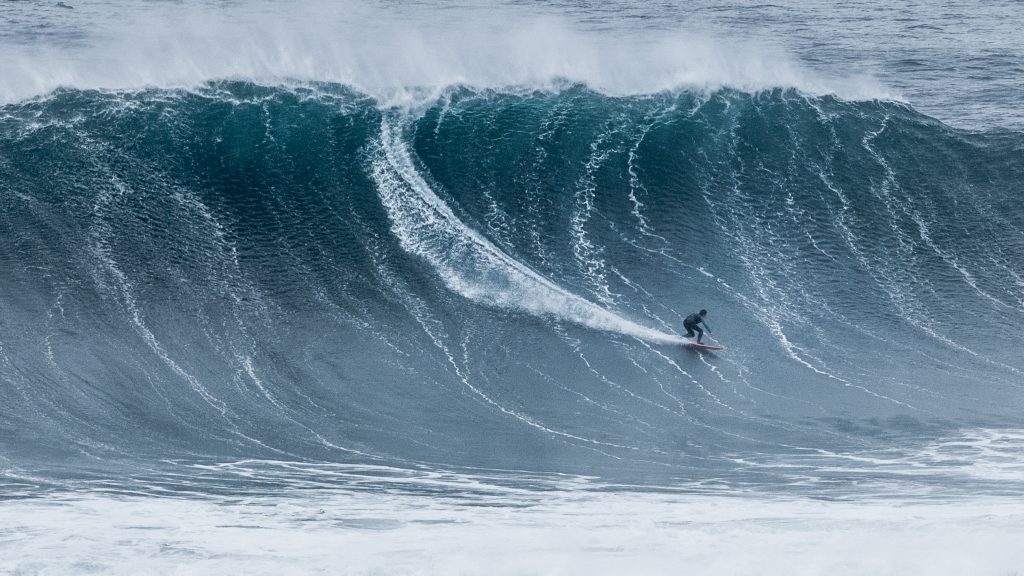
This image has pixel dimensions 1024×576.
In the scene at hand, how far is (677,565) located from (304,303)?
40.2 ft

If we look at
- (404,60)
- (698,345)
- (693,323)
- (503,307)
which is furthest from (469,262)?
(404,60)

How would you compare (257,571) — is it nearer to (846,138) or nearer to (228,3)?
(846,138)

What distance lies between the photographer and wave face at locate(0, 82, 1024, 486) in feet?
79.5

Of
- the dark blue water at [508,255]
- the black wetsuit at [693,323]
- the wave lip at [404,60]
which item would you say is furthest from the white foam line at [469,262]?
the wave lip at [404,60]

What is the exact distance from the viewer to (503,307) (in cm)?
2836

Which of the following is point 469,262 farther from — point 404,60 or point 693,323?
point 404,60

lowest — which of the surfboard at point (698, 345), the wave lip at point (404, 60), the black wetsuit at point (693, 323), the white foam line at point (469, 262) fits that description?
the surfboard at point (698, 345)

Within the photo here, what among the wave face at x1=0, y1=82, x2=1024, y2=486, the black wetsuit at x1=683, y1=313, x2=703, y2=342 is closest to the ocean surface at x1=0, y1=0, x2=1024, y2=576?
the wave face at x1=0, y1=82, x2=1024, y2=486

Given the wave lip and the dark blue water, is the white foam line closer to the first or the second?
the dark blue water

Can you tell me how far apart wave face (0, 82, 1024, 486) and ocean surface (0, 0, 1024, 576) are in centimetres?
11

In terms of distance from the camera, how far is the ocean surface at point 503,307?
21234 millimetres

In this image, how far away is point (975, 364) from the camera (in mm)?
26562

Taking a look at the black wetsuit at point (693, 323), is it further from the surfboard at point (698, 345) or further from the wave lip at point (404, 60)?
the wave lip at point (404, 60)

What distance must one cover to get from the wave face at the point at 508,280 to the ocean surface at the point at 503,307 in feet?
0.35
